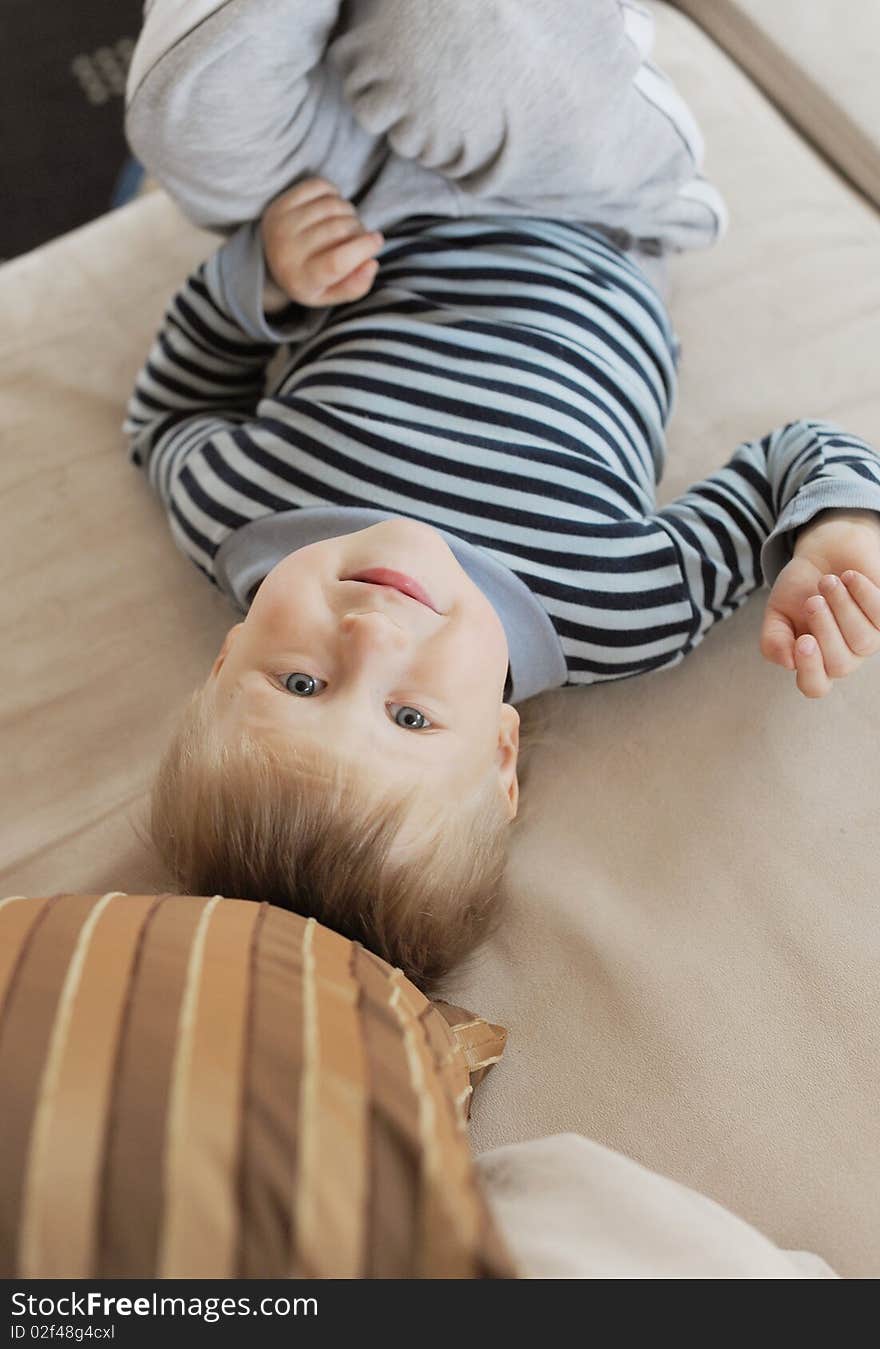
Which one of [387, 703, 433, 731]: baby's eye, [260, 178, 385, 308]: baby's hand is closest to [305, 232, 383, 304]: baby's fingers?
[260, 178, 385, 308]: baby's hand

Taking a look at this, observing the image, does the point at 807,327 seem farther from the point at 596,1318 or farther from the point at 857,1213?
the point at 596,1318

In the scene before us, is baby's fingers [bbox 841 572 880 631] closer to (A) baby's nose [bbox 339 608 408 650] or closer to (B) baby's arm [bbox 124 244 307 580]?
(A) baby's nose [bbox 339 608 408 650]

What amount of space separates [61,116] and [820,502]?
4.73 ft

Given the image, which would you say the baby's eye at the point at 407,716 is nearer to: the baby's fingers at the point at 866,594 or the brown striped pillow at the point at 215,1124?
the brown striped pillow at the point at 215,1124

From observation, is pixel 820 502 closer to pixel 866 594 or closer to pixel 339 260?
pixel 866 594

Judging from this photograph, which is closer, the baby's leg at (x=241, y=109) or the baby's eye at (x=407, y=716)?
the baby's eye at (x=407, y=716)

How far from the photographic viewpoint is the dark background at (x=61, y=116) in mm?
1695

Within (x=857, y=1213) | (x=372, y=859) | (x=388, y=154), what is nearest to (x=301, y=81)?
(x=388, y=154)

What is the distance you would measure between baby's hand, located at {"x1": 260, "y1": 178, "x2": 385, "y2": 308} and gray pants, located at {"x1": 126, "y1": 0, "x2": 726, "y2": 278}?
0.02 metres

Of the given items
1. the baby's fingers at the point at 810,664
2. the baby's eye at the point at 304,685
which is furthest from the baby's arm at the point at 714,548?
the baby's eye at the point at 304,685

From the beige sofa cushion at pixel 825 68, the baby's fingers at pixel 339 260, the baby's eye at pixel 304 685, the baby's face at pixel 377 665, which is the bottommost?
the baby's eye at pixel 304 685

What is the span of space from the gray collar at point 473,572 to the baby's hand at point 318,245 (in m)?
0.22

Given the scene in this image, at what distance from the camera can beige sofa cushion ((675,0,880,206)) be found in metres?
1.11

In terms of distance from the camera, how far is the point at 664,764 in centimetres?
87
